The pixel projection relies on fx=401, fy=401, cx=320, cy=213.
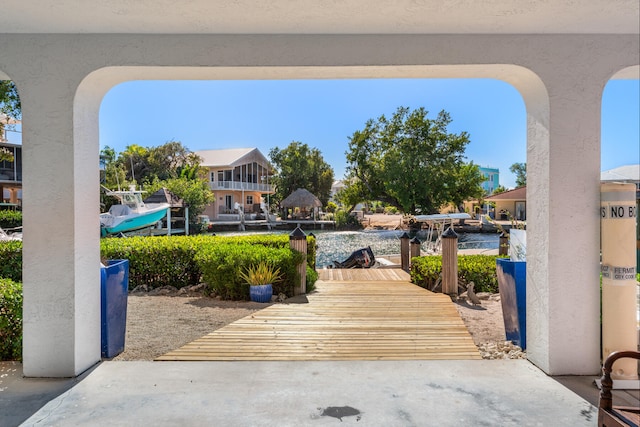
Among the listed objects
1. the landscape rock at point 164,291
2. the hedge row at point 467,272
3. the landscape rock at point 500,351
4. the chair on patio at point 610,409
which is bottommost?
Answer: the landscape rock at point 164,291

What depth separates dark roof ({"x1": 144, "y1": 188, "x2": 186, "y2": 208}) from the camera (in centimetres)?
2717

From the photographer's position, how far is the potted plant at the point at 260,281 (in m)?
6.60

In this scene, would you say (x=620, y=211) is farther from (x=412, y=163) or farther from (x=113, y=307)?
(x=412, y=163)

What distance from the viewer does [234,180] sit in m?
38.6

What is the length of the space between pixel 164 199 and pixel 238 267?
883 inches

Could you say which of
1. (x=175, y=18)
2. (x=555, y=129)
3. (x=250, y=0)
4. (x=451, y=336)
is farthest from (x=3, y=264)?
(x=555, y=129)

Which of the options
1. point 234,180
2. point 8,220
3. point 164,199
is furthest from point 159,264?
point 234,180

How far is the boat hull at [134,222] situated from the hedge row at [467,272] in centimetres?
1977

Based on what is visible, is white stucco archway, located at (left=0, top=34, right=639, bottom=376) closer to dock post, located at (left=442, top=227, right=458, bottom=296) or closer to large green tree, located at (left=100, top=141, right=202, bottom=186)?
dock post, located at (left=442, top=227, right=458, bottom=296)

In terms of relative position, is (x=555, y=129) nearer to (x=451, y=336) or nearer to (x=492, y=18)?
(x=492, y=18)

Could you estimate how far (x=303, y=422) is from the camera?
268 centimetres

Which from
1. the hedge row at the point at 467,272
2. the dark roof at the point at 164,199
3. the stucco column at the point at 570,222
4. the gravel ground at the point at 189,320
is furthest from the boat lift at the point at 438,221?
the dark roof at the point at 164,199

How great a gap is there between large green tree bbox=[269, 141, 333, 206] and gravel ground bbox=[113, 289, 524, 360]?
33.0 meters

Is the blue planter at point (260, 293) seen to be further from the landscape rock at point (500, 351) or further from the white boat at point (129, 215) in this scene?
the white boat at point (129, 215)
